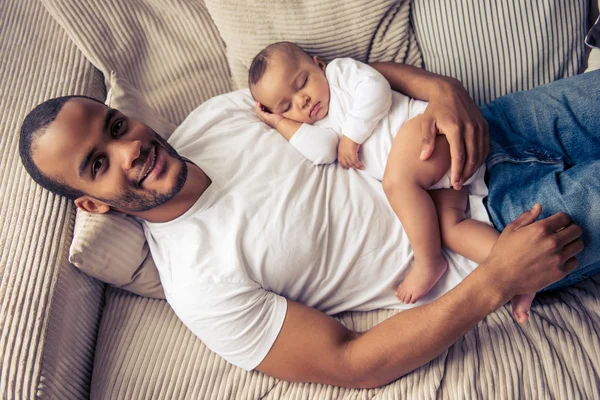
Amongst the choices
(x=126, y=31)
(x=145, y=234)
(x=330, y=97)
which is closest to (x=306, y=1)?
(x=330, y=97)

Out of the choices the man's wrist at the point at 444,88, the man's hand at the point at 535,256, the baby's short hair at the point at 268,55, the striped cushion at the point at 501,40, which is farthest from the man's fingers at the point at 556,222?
the baby's short hair at the point at 268,55

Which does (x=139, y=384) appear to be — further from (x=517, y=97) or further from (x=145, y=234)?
(x=517, y=97)

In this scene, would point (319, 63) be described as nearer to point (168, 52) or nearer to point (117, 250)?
point (168, 52)

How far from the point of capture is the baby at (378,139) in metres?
1.22

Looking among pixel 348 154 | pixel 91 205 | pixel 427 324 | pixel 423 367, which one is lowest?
pixel 423 367

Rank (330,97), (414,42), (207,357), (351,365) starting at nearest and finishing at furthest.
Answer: (351,365), (207,357), (330,97), (414,42)

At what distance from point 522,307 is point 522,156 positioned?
1.29 feet

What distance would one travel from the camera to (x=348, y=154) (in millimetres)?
1345

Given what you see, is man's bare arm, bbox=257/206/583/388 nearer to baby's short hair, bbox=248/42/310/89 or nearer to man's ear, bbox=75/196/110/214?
man's ear, bbox=75/196/110/214

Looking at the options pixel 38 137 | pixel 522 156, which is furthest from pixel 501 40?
pixel 38 137

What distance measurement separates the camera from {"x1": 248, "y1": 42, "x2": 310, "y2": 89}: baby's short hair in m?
1.43

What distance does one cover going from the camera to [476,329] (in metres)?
1.22

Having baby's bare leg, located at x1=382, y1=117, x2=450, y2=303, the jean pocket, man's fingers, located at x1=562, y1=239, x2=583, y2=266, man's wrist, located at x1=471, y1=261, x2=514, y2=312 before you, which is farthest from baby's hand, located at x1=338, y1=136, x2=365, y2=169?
man's fingers, located at x1=562, y1=239, x2=583, y2=266

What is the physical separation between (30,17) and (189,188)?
0.93 meters
